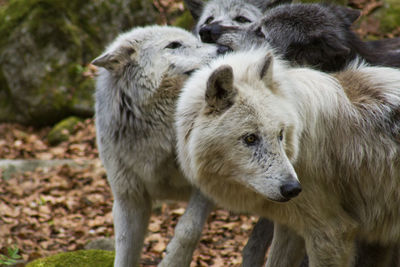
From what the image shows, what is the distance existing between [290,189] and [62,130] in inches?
304

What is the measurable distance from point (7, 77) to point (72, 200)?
415 cm

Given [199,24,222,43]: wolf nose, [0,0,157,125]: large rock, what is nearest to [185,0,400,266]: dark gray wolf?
[199,24,222,43]: wolf nose

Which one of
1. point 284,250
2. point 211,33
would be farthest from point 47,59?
point 284,250

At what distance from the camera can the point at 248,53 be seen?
4.01 metres

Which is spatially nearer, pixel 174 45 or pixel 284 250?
pixel 284 250

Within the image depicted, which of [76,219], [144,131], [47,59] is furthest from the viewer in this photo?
[47,59]

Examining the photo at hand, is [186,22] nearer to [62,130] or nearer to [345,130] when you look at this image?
[62,130]

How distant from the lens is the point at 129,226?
4746 millimetres

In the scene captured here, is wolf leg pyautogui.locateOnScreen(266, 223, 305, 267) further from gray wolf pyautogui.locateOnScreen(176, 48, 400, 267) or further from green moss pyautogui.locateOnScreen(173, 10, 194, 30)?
green moss pyautogui.locateOnScreen(173, 10, 194, 30)

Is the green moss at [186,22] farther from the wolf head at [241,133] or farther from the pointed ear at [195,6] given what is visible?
the wolf head at [241,133]

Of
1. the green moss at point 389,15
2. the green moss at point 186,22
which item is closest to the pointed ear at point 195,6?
the green moss at point 186,22

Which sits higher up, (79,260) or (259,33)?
(259,33)

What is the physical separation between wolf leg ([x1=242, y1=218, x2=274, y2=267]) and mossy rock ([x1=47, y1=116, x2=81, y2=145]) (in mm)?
6056

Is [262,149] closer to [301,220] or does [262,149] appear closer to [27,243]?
[301,220]
